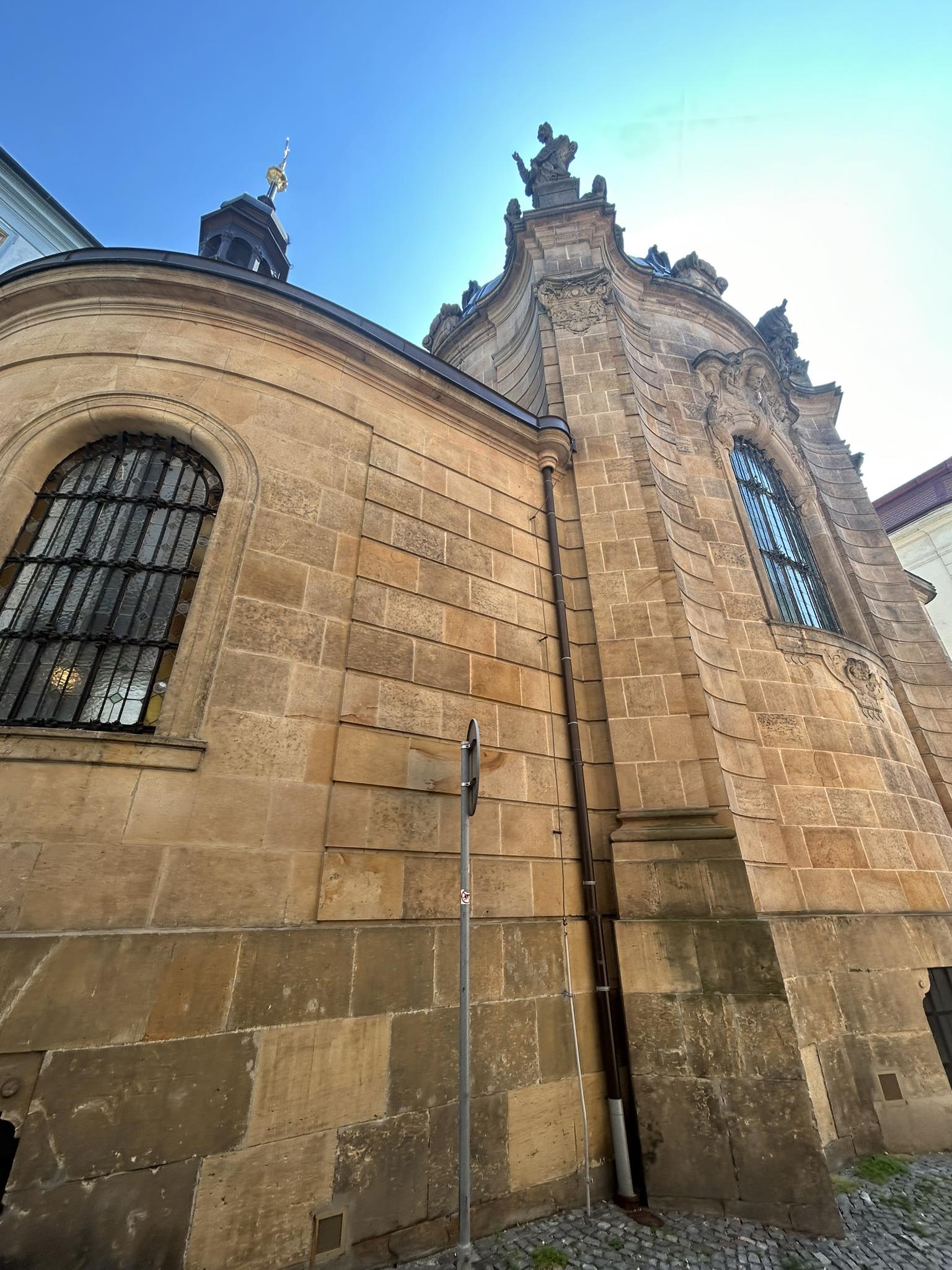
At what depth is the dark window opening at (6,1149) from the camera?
3.22 meters

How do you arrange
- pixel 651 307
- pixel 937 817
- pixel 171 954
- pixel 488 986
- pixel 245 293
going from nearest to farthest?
1. pixel 171 954
2. pixel 488 986
3. pixel 245 293
4. pixel 937 817
5. pixel 651 307

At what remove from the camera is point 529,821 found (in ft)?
17.4

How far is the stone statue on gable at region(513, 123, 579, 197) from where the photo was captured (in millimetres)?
11805

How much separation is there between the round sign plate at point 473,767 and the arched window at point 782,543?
6.53m

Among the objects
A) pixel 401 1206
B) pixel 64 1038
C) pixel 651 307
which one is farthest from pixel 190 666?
pixel 651 307

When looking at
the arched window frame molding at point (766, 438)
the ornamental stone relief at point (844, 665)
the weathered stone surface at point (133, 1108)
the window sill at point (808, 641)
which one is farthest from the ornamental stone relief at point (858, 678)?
the weathered stone surface at point (133, 1108)

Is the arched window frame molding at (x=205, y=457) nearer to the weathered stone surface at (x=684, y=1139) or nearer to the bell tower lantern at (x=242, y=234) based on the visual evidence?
the weathered stone surface at (x=684, y=1139)

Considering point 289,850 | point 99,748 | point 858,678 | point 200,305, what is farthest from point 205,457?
point 858,678

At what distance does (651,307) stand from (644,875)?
36.5ft

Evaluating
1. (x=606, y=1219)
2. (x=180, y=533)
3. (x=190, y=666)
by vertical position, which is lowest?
(x=606, y=1219)

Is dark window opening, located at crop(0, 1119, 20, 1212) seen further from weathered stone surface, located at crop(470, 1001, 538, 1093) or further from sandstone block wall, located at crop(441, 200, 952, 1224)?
sandstone block wall, located at crop(441, 200, 952, 1224)

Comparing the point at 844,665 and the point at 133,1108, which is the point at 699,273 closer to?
the point at 844,665

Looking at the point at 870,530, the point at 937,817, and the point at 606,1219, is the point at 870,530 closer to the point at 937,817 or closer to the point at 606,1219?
the point at 937,817

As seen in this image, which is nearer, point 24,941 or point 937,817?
point 24,941
